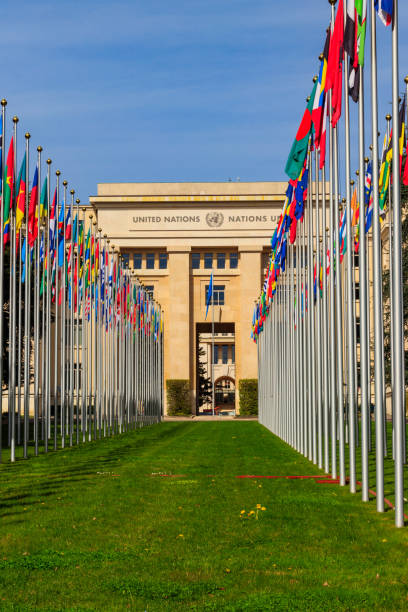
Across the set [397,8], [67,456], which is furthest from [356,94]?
[67,456]

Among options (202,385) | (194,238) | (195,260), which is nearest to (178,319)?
(195,260)

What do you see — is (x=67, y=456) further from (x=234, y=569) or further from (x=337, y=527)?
(x=234, y=569)

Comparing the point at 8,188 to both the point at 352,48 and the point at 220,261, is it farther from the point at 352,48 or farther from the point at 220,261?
the point at 220,261

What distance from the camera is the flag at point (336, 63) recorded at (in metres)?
16.3

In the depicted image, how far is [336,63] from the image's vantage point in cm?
1667

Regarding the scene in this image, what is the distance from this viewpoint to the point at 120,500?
14.0 metres

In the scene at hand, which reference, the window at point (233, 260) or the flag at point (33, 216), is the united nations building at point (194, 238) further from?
the flag at point (33, 216)

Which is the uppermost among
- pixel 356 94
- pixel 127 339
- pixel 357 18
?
pixel 357 18

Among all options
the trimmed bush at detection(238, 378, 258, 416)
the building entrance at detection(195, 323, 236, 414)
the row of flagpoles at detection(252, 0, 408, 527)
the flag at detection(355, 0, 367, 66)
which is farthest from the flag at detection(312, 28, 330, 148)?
the building entrance at detection(195, 323, 236, 414)

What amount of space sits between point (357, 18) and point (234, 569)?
10.4 m

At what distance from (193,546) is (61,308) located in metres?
24.4

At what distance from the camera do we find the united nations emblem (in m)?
89.8

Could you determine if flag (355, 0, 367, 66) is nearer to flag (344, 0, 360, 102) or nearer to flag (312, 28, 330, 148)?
flag (344, 0, 360, 102)

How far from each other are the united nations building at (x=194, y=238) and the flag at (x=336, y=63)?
70.5 metres
